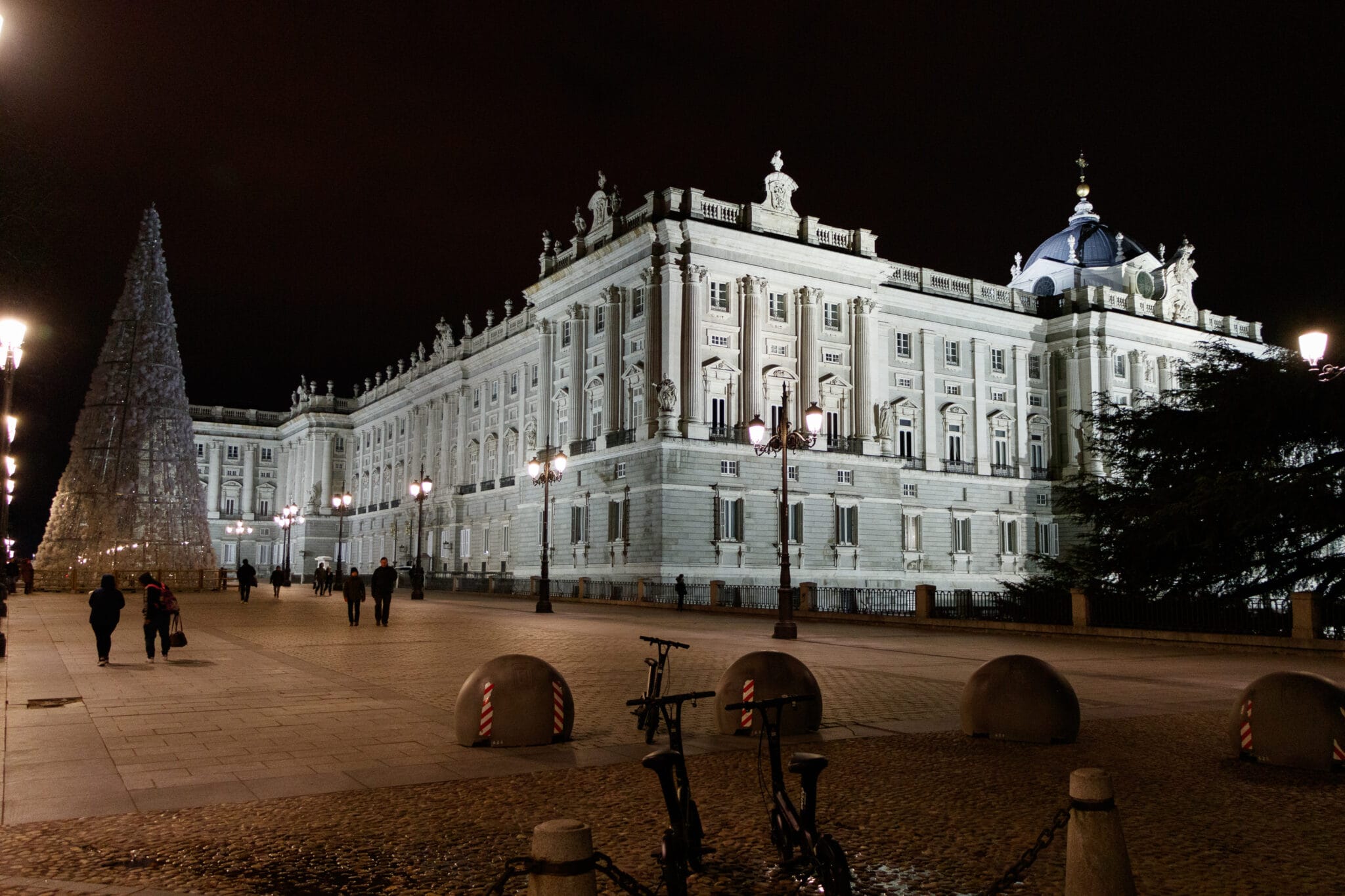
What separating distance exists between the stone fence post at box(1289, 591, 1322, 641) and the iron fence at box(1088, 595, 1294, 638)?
563 mm

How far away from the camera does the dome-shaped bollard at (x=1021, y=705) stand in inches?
411

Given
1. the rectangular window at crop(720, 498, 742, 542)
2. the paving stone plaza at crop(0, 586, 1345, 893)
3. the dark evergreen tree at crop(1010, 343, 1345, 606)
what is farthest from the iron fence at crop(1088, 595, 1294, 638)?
the rectangular window at crop(720, 498, 742, 542)

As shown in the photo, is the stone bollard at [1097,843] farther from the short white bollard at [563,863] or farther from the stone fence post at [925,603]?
the stone fence post at [925,603]

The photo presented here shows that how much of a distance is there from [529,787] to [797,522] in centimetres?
4415

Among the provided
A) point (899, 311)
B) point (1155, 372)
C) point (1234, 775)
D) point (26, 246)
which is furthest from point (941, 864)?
point (1155, 372)

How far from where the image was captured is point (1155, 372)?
70500mm

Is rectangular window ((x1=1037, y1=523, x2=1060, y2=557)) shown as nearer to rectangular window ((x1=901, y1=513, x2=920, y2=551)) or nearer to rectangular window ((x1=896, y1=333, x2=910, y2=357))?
rectangular window ((x1=901, y1=513, x2=920, y2=551))

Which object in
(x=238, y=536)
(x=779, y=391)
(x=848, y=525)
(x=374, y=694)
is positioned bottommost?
(x=374, y=694)

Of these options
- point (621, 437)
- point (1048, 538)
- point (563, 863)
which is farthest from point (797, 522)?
point (563, 863)

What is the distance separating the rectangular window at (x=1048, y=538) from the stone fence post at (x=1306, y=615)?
45.2 metres

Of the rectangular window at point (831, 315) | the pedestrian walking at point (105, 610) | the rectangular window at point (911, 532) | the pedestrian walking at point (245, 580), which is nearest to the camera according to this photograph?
the pedestrian walking at point (105, 610)

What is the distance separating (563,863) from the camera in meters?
3.80

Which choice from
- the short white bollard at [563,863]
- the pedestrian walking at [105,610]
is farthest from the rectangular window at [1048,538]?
the short white bollard at [563,863]

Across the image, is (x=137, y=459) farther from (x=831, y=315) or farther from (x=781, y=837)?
(x=781, y=837)
